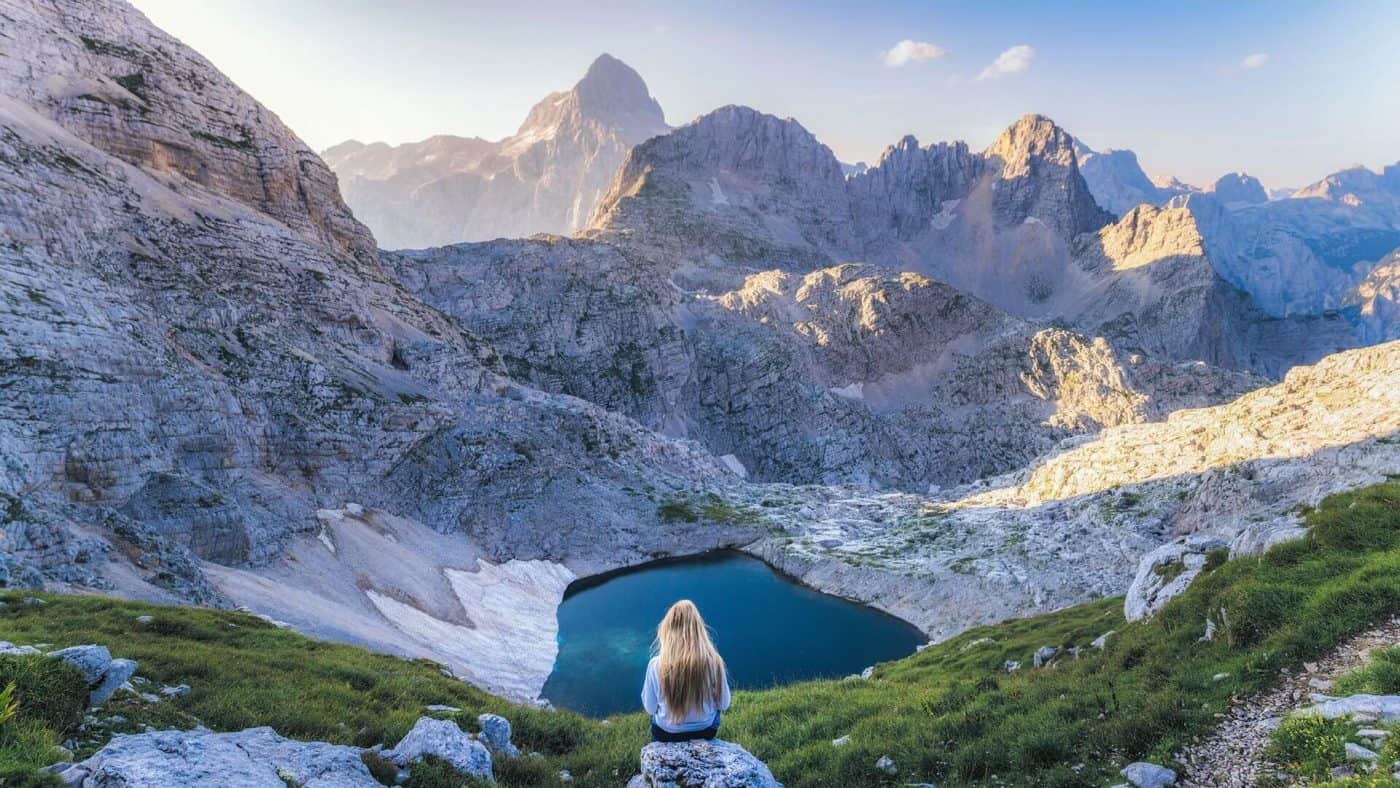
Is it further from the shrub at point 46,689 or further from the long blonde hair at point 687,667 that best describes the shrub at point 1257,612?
the shrub at point 46,689

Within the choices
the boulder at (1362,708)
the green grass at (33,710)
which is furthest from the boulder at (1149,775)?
the green grass at (33,710)

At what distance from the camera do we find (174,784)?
902 cm

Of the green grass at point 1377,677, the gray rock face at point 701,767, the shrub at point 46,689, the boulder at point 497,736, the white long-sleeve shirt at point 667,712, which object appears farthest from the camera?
the boulder at point 497,736

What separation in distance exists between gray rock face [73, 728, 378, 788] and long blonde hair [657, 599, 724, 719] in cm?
598

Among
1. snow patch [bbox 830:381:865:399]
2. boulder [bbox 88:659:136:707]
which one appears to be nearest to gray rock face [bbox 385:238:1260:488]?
snow patch [bbox 830:381:865:399]

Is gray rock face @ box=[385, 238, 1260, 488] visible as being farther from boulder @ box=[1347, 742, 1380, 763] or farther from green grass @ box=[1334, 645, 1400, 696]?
boulder @ box=[1347, 742, 1380, 763]

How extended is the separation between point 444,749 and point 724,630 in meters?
61.6

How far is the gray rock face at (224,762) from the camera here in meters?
8.97

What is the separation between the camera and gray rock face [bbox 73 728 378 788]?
897cm

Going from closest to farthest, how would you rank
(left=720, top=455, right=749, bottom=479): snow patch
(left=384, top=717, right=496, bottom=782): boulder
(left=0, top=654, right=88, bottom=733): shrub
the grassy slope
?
(left=0, top=654, right=88, bottom=733): shrub, the grassy slope, (left=384, top=717, right=496, bottom=782): boulder, (left=720, top=455, right=749, bottom=479): snow patch

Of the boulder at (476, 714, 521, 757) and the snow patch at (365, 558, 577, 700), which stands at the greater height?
the boulder at (476, 714, 521, 757)

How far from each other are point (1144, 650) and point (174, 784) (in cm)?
1947

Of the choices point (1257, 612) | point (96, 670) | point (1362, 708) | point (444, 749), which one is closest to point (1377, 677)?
point (1362, 708)

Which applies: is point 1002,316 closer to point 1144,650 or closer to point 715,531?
point 715,531
